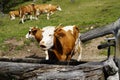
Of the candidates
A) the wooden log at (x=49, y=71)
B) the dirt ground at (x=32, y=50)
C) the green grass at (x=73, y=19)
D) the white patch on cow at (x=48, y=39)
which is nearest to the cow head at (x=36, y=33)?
the white patch on cow at (x=48, y=39)

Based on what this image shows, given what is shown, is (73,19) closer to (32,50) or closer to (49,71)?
(32,50)

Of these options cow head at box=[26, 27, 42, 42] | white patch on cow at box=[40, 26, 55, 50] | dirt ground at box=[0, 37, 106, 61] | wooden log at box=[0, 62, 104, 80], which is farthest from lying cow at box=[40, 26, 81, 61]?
wooden log at box=[0, 62, 104, 80]

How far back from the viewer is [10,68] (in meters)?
6.72

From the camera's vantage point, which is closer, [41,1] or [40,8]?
[40,8]

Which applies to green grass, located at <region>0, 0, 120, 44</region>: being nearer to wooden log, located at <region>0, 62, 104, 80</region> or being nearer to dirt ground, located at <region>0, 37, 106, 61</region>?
dirt ground, located at <region>0, 37, 106, 61</region>

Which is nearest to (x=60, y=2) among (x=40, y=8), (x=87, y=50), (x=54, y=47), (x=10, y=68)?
(x=40, y=8)

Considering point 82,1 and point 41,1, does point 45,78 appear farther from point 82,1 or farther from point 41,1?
point 41,1

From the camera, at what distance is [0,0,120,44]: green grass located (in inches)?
1040

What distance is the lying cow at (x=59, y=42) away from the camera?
40.4 ft

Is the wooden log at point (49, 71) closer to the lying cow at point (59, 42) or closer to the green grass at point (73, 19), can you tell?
the lying cow at point (59, 42)

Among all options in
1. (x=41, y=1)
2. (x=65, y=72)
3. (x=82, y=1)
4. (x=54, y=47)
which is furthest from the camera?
(x=41, y=1)

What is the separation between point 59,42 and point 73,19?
19.9 meters

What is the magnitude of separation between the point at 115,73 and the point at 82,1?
43.4m

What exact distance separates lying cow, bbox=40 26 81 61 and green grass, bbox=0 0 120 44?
405 inches
